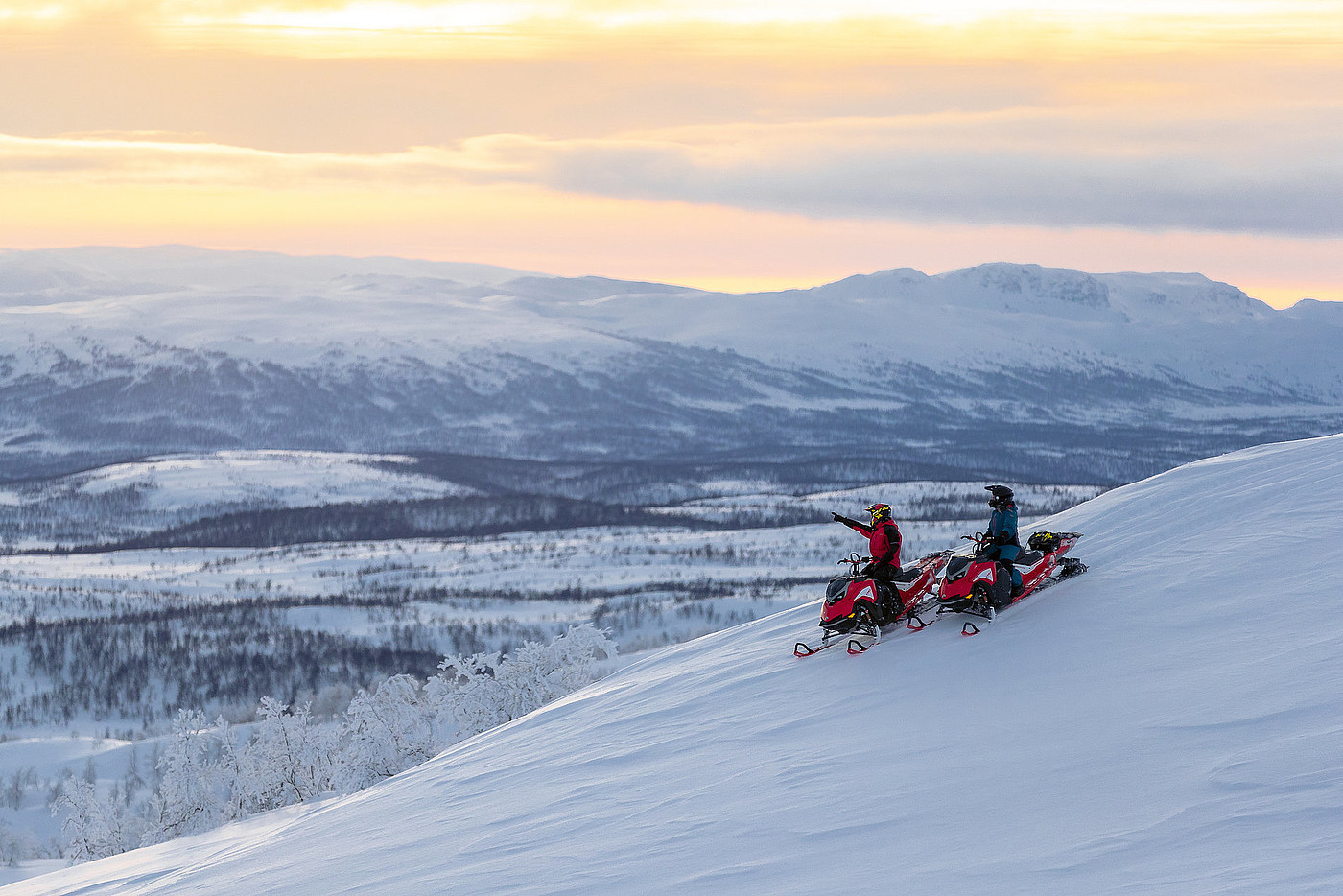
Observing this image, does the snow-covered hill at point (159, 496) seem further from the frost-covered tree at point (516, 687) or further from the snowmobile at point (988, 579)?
the snowmobile at point (988, 579)

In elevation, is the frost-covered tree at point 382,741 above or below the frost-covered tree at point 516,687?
below

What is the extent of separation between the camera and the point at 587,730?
15.5 meters

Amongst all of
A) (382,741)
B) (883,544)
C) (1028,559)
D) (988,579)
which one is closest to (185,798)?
(382,741)

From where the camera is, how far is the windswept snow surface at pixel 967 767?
7.70m

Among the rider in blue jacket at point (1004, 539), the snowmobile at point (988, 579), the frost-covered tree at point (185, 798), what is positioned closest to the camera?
the rider in blue jacket at point (1004, 539)

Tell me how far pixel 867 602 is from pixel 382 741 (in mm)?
19961

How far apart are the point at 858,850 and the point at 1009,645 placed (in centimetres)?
541

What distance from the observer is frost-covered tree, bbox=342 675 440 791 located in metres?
29.5

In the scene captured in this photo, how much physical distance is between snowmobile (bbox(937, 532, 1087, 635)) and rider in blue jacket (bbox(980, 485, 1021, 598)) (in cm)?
5

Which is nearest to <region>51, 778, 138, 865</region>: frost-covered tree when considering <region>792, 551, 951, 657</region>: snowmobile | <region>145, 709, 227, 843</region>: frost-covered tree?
<region>145, 709, 227, 843</region>: frost-covered tree

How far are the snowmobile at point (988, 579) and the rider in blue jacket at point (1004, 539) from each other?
0.05m

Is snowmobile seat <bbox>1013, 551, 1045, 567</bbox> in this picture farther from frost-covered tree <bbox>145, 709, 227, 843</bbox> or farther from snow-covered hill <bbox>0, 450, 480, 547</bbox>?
snow-covered hill <bbox>0, 450, 480, 547</bbox>

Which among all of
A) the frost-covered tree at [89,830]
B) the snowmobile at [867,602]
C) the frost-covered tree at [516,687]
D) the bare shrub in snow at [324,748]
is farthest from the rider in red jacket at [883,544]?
the frost-covered tree at [89,830]

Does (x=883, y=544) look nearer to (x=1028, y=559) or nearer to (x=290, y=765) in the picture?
(x=1028, y=559)
